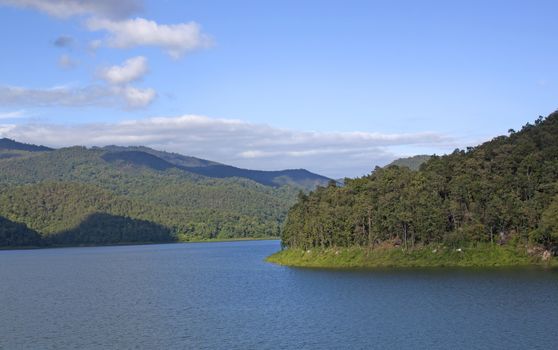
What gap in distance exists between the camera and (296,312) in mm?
73125

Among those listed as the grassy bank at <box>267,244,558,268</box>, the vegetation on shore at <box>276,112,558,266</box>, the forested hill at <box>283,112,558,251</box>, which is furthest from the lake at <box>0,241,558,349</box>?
the forested hill at <box>283,112,558,251</box>

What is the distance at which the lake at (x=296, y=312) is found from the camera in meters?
56.5

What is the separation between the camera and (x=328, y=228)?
140 metres

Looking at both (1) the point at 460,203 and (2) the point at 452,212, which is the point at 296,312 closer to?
(2) the point at 452,212

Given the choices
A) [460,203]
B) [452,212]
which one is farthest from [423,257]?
[460,203]

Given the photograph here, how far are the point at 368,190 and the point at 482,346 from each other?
317 feet

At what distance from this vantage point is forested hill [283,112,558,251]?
12006 cm

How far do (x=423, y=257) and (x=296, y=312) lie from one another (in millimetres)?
57343

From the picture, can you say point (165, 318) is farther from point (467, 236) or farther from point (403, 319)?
point (467, 236)

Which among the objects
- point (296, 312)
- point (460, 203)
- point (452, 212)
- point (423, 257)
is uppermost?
point (460, 203)

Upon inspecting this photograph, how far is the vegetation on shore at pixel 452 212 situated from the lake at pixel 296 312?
44.4 feet

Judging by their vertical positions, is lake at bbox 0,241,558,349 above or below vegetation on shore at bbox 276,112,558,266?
below

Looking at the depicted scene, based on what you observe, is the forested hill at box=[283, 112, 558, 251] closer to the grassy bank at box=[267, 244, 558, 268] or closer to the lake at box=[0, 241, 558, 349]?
the grassy bank at box=[267, 244, 558, 268]

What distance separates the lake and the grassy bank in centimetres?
973
